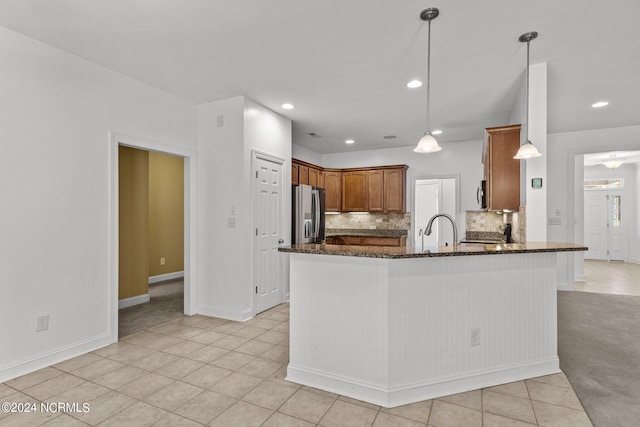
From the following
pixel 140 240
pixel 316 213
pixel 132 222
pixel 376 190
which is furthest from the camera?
pixel 376 190

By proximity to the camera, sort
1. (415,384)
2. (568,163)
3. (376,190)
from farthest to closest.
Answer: (376,190) → (568,163) → (415,384)

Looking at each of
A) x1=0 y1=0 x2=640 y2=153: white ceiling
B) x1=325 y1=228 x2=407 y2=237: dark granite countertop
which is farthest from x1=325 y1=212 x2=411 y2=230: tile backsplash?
x1=0 y1=0 x2=640 y2=153: white ceiling

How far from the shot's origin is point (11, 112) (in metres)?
2.56

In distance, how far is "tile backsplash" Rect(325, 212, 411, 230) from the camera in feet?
22.6

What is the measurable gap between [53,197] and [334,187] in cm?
497

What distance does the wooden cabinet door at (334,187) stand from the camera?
7000mm

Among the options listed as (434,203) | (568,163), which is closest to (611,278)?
(568,163)

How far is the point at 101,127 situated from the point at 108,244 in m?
1.15

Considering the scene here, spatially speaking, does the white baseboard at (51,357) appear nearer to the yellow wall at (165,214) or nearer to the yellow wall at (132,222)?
the yellow wall at (132,222)

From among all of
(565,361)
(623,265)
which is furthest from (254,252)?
(623,265)

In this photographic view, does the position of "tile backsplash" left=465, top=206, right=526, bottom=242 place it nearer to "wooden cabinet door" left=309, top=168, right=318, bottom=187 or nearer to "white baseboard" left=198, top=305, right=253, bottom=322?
"wooden cabinet door" left=309, top=168, right=318, bottom=187

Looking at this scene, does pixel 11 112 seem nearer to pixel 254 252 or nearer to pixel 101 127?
pixel 101 127

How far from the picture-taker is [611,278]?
21.2ft

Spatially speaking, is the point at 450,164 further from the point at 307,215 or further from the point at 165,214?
the point at 165,214
